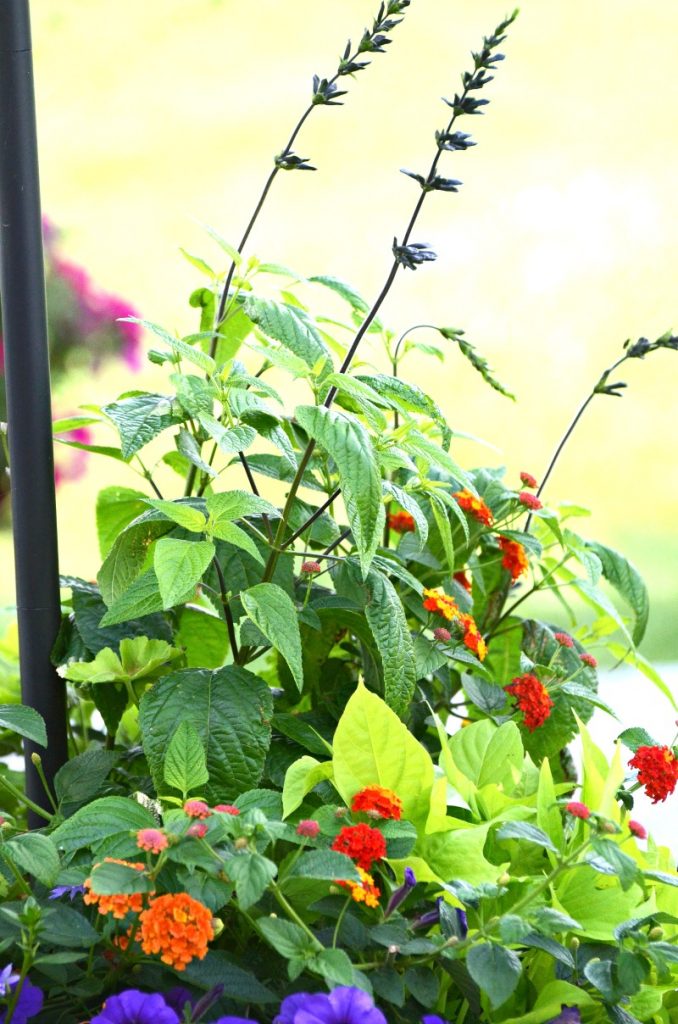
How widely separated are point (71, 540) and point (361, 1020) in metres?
2.98

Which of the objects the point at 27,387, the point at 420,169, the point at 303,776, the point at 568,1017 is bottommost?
the point at 568,1017

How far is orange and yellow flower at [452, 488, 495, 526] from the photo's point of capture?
0.80 meters

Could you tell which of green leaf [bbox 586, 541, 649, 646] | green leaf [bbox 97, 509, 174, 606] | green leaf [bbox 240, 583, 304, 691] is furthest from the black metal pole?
green leaf [bbox 586, 541, 649, 646]

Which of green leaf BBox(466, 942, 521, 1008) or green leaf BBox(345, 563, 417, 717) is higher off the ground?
green leaf BBox(345, 563, 417, 717)

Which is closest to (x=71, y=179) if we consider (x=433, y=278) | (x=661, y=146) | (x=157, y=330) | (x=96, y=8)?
(x=96, y=8)

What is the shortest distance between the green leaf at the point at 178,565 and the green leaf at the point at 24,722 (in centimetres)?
10

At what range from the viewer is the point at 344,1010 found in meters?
0.47

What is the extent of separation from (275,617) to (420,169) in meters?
3.66

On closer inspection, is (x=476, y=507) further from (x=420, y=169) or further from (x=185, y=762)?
(x=420, y=169)

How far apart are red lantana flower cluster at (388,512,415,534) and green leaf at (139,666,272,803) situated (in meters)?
0.26

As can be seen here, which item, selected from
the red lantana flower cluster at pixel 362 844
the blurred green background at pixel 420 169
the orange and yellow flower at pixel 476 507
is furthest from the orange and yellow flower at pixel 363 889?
the blurred green background at pixel 420 169

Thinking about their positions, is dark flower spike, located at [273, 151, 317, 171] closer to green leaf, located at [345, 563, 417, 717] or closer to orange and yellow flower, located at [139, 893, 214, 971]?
green leaf, located at [345, 563, 417, 717]

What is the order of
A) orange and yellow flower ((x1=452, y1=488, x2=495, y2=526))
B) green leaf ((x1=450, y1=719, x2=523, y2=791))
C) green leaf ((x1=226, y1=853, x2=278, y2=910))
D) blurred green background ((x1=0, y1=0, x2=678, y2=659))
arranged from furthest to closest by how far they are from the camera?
blurred green background ((x1=0, y1=0, x2=678, y2=659)) < orange and yellow flower ((x1=452, y1=488, x2=495, y2=526)) < green leaf ((x1=450, y1=719, x2=523, y2=791)) < green leaf ((x1=226, y1=853, x2=278, y2=910))

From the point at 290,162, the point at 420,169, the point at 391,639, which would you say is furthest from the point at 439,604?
the point at 420,169
